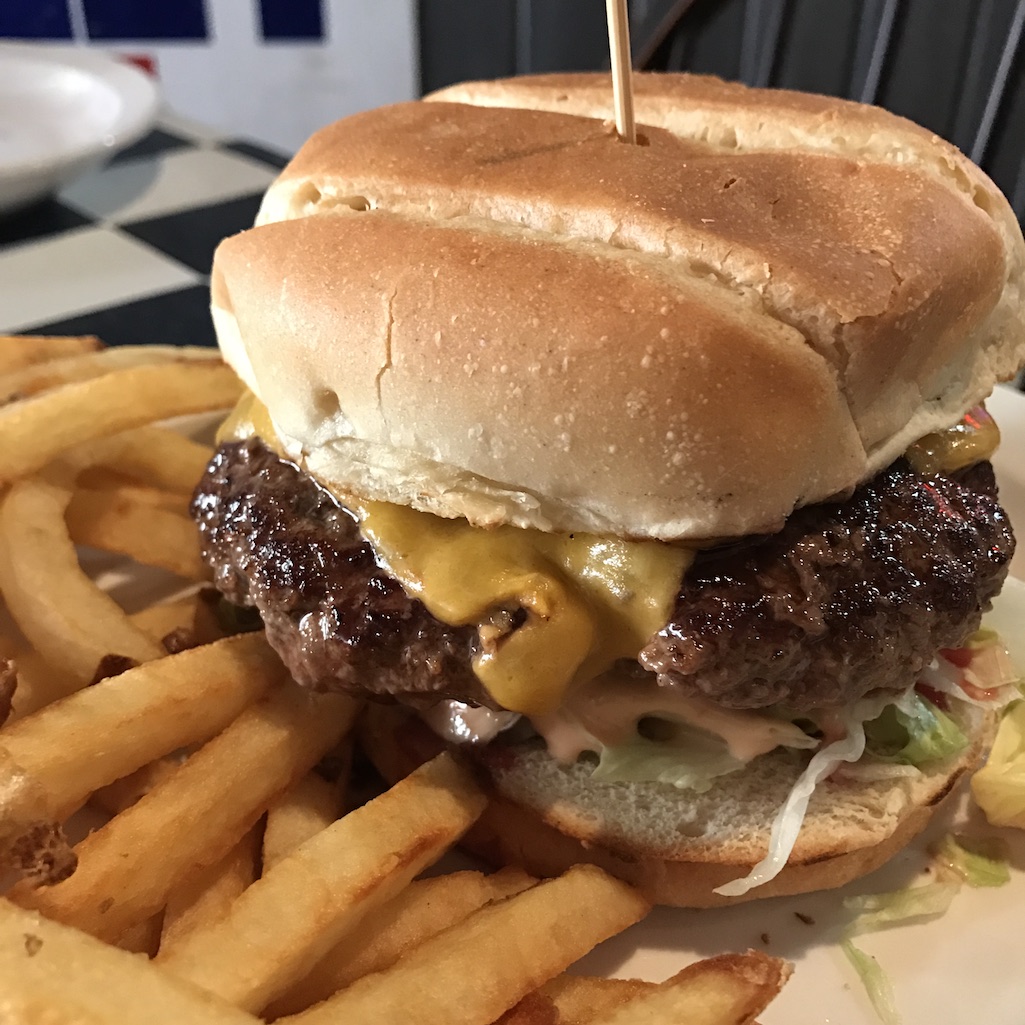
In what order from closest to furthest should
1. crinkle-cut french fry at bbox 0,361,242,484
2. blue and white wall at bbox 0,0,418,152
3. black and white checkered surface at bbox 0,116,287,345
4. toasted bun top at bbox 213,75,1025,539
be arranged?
toasted bun top at bbox 213,75,1025,539 < crinkle-cut french fry at bbox 0,361,242,484 < black and white checkered surface at bbox 0,116,287,345 < blue and white wall at bbox 0,0,418,152

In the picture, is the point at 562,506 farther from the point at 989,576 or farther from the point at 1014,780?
the point at 1014,780

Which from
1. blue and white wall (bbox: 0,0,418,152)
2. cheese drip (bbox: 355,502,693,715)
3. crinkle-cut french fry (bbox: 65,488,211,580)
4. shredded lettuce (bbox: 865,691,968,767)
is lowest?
blue and white wall (bbox: 0,0,418,152)

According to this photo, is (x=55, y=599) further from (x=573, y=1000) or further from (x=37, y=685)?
(x=573, y=1000)

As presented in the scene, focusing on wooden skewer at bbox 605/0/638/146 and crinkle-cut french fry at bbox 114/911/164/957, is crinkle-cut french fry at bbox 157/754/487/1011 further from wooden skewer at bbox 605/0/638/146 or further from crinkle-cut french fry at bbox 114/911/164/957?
wooden skewer at bbox 605/0/638/146

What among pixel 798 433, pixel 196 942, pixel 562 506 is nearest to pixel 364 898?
pixel 196 942

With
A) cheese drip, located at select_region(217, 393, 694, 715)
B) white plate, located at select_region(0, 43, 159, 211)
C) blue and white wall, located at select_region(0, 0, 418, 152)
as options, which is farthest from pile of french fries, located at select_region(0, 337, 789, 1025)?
blue and white wall, located at select_region(0, 0, 418, 152)
